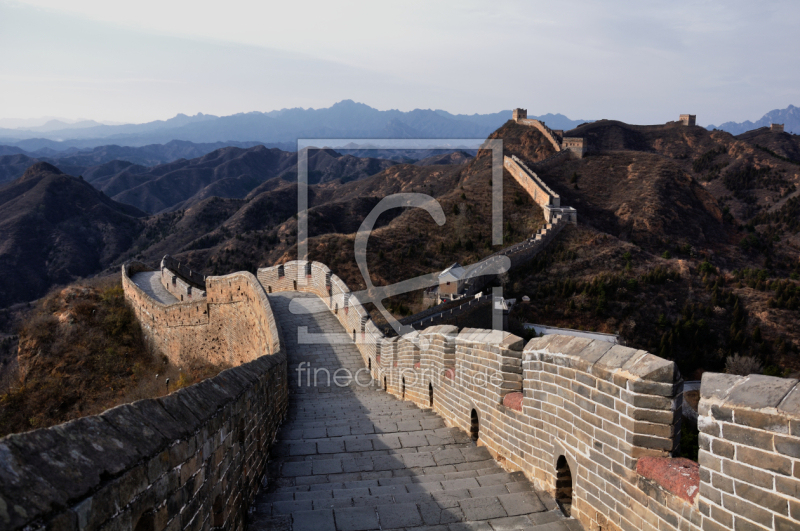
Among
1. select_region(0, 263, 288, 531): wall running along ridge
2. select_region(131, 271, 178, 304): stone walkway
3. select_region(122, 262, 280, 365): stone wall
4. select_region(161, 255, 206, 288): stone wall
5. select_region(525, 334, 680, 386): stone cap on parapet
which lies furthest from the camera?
select_region(161, 255, 206, 288): stone wall

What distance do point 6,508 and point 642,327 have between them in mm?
31137

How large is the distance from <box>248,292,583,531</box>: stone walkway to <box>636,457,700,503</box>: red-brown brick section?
90 cm

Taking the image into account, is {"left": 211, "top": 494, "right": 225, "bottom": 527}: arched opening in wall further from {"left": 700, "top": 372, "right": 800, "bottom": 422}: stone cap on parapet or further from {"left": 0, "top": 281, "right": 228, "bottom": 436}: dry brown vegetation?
{"left": 0, "top": 281, "right": 228, "bottom": 436}: dry brown vegetation

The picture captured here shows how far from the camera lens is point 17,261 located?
6775cm

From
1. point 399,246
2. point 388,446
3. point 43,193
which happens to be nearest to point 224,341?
point 388,446

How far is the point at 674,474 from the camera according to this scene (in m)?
2.79

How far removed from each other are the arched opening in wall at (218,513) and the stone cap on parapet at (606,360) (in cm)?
261

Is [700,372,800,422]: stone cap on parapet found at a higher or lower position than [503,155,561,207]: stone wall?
lower

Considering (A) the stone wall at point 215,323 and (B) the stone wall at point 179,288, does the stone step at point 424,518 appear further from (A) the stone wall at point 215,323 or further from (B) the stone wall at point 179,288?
(B) the stone wall at point 179,288

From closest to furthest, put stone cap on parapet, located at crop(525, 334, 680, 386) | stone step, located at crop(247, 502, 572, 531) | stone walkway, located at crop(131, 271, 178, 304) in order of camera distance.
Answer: stone cap on parapet, located at crop(525, 334, 680, 386) → stone step, located at crop(247, 502, 572, 531) → stone walkway, located at crop(131, 271, 178, 304)

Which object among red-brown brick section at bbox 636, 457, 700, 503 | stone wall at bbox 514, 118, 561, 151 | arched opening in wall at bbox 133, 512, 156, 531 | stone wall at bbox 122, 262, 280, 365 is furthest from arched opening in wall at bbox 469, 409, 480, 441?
stone wall at bbox 514, 118, 561, 151

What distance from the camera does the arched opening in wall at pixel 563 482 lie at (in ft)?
13.1

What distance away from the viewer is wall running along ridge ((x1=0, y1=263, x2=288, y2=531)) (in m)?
1.59

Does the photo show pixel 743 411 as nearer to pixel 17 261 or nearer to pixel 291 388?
pixel 291 388
